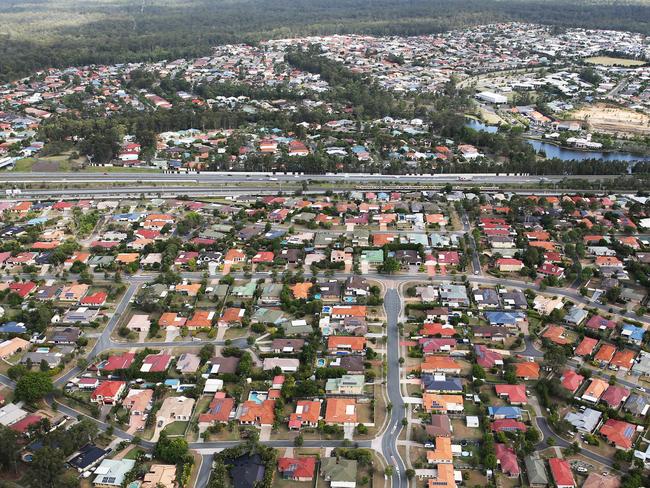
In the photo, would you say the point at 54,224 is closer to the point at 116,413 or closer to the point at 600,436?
the point at 116,413

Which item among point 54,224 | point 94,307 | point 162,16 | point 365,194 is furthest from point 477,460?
point 162,16

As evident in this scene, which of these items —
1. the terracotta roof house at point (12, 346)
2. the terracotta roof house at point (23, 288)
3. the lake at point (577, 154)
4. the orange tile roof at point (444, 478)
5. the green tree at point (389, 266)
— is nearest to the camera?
the orange tile roof at point (444, 478)

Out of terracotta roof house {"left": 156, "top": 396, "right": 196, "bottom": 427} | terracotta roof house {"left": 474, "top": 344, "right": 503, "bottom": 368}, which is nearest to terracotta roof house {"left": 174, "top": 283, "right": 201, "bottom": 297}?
terracotta roof house {"left": 156, "top": 396, "right": 196, "bottom": 427}

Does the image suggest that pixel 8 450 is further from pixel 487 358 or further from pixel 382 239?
pixel 382 239

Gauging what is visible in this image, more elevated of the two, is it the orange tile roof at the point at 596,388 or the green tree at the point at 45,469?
the green tree at the point at 45,469

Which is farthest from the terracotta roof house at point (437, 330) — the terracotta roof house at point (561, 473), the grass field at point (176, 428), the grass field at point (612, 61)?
the grass field at point (612, 61)

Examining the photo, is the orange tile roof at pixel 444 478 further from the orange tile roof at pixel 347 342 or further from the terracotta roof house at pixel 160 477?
the terracotta roof house at pixel 160 477

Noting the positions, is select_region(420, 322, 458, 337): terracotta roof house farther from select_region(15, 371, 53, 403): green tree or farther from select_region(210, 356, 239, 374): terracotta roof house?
select_region(15, 371, 53, 403): green tree
